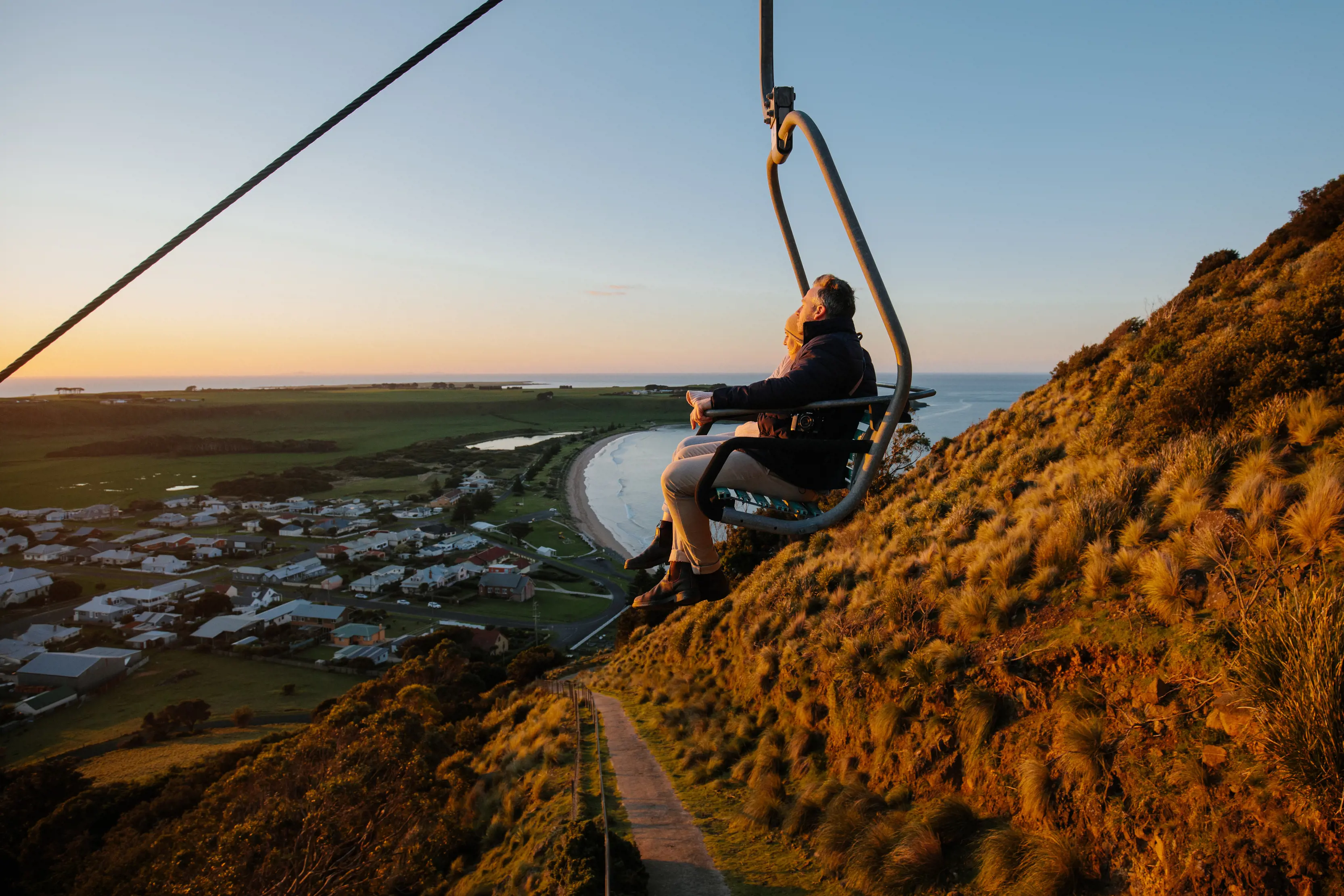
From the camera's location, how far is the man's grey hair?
370 centimetres

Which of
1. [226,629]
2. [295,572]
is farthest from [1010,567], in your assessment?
[295,572]

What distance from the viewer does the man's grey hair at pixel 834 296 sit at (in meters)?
3.70

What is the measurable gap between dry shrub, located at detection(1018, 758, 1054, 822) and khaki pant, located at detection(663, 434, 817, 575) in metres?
3.00

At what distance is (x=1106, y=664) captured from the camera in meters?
4.91

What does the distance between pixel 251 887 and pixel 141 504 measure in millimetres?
87642

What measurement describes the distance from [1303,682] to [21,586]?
72346 millimetres

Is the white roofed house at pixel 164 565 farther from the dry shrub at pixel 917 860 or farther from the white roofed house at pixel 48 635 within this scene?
the dry shrub at pixel 917 860

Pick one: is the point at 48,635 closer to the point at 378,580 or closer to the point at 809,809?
the point at 378,580

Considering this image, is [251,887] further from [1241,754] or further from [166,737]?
[166,737]

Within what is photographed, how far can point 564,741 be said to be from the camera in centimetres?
1298

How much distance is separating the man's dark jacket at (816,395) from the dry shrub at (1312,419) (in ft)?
19.5

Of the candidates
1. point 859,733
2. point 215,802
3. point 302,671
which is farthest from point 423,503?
point 859,733

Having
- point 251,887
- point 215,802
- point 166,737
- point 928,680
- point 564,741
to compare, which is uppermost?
point 928,680

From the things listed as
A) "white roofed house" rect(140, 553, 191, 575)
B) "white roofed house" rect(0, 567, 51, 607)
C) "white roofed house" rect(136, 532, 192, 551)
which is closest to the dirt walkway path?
"white roofed house" rect(0, 567, 51, 607)
